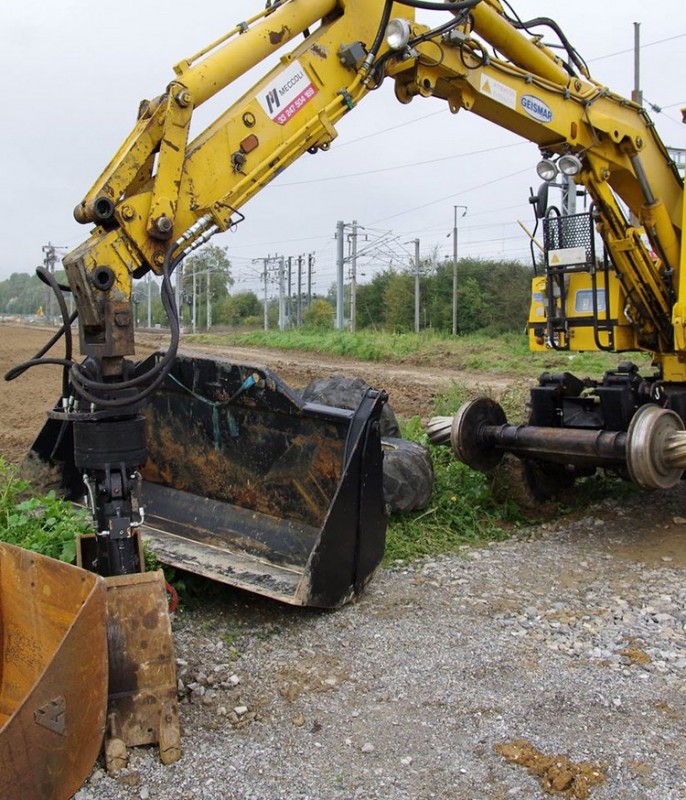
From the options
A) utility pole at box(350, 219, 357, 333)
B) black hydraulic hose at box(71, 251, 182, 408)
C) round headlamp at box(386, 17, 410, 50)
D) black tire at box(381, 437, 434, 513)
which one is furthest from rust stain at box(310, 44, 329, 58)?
utility pole at box(350, 219, 357, 333)

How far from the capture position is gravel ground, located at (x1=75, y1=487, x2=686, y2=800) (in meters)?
2.85

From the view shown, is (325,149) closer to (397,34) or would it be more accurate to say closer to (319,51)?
(319,51)

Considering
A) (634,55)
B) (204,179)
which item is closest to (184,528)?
(204,179)

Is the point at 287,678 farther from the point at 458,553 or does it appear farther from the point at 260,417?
the point at 458,553

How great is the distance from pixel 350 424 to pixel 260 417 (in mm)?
748

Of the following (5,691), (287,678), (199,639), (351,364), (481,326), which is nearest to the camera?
(5,691)

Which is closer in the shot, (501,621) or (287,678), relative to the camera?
(287,678)

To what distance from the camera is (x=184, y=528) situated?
197 inches

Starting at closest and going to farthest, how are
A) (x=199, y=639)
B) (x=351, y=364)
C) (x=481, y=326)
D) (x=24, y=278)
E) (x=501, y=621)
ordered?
1. (x=199, y=639)
2. (x=501, y=621)
3. (x=351, y=364)
4. (x=481, y=326)
5. (x=24, y=278)

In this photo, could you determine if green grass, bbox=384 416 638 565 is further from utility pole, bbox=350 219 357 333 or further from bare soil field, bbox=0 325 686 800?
→ utility pole, bbox=350 219 357 333

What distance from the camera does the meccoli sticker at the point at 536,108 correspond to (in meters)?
5.40

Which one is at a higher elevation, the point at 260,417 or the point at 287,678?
the point at 260,417

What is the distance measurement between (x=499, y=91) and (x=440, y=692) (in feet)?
11.8

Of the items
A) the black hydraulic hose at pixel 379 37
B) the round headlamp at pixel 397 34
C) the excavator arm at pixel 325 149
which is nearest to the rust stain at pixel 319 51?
the excavator arm at pixel 325 149
